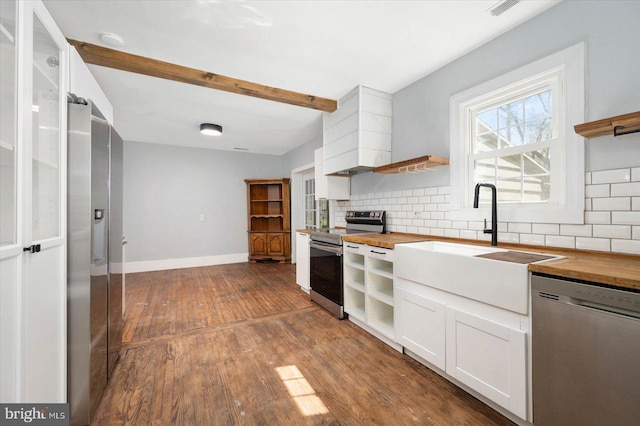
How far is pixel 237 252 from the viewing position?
6090 millimetres

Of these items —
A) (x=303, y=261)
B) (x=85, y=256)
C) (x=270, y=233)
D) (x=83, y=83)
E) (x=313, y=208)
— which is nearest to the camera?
(x=85, y=256)

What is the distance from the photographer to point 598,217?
63.2 inches

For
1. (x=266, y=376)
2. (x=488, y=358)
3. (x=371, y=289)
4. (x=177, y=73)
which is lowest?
(x=266, y=376)

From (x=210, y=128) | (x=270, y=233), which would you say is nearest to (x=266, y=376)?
(x=210, y=128)

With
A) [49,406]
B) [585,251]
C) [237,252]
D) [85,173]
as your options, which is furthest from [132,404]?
[237,252]

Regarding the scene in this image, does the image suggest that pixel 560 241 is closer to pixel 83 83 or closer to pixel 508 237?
pixel 508 237

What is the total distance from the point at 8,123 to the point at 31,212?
1.28 ft

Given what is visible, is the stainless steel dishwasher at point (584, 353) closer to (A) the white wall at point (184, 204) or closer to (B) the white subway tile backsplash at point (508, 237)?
(B) the white subway tile backsplash at point (508, 237)

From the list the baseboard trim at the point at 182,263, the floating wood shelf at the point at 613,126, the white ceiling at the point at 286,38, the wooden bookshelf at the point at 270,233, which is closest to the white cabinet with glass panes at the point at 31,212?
the white ceiling at the point at 286,38

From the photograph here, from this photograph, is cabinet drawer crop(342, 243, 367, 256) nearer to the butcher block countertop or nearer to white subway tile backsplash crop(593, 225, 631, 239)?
the butcher block countertop

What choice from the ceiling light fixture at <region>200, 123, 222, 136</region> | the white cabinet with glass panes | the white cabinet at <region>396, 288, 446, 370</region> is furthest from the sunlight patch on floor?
the ceiling light fixture at <region>200, 123, 222, 136</region>

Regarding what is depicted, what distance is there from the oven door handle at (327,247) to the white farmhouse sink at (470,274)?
0.85 m

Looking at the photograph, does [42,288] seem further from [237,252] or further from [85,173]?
[237,252]

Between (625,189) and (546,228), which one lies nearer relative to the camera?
(625,189)
